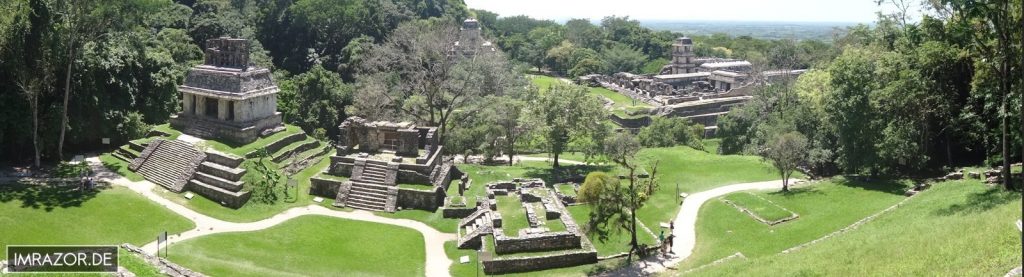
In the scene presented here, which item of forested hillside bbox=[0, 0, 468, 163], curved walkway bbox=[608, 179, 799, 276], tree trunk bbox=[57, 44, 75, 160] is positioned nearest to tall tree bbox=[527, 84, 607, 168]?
curved walkway bbox=[608, 179, 799, 276]

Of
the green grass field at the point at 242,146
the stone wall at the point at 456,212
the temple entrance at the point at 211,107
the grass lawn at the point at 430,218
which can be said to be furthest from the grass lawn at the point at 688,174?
the temple entrance at the point at 211,107

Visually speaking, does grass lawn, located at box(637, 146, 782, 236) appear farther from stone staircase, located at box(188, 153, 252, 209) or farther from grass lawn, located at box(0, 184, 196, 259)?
grass lawn, located at box(0, 184, 196, 259)

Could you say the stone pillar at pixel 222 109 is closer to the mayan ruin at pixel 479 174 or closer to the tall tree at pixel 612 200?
the mayan ruin at pixel 479 174

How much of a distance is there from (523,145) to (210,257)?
2737 cm

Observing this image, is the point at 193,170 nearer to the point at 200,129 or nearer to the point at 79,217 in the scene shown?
the point at 200,129

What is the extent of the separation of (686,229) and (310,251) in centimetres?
1558

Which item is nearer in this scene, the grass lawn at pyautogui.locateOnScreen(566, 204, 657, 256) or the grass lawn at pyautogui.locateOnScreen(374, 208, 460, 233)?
the grass lawn at pyautogui.locateOnScreen(566, 204, 657, 256)

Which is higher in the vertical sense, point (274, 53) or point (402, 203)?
point (274, 53)

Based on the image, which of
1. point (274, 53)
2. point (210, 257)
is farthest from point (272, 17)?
point (210, 257)

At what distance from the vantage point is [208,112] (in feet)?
136

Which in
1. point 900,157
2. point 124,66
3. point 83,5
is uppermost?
point 83,5

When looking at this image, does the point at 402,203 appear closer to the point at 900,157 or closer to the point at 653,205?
the point at 653,205

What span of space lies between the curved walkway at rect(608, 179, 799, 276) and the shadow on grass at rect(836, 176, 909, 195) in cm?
274

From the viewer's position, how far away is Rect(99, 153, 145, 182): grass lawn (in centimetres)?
3559
